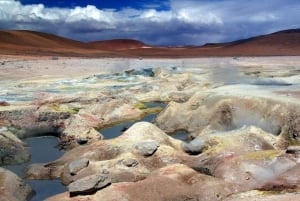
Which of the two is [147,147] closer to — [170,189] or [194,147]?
[194,147]

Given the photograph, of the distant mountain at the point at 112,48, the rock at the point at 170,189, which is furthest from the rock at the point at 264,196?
the distant mountain at the point at 112,48

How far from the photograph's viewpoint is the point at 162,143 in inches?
869

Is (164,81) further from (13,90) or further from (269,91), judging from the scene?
(269,91)

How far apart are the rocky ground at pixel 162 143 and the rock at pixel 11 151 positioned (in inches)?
1.8

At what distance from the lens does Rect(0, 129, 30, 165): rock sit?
74.1ft

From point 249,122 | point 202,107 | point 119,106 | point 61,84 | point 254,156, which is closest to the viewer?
point 254,156

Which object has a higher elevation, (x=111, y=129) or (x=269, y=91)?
(x=269, y=91)

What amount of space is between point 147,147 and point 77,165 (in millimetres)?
2931

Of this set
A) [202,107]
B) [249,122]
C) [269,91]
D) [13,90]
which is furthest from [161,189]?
[13,90]

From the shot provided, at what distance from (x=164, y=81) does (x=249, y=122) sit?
21.5m

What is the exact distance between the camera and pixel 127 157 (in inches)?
787

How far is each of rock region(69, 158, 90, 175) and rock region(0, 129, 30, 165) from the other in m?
4.10

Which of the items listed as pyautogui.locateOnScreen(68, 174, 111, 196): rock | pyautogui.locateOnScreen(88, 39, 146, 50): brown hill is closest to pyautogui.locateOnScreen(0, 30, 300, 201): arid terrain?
pyautogui.locateOnScreen(68, 174, 111, 196): rock

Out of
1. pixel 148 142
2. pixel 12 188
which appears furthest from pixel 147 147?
pixel 12 188
